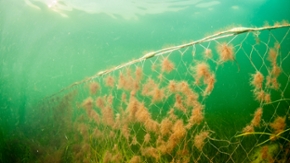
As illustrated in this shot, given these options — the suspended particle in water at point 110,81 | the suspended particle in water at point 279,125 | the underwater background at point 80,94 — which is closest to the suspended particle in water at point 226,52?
the underwater background at point 80,94

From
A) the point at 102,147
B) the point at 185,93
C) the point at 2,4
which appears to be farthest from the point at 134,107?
the point at 2,4

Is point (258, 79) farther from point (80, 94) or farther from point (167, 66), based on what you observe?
point (80, 94)

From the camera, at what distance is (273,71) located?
2701mm

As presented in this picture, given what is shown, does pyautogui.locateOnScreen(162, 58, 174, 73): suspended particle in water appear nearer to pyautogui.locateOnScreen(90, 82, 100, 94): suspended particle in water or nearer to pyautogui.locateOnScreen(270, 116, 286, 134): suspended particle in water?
pyautogui.locateOnScreen(270, 116, 286, 134): suspended particle in water

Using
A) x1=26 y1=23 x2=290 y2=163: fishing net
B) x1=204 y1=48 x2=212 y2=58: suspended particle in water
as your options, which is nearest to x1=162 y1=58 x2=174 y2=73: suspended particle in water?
x1=26 y1=23 x2=290 y2=163: fishing net

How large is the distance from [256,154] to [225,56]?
200cm

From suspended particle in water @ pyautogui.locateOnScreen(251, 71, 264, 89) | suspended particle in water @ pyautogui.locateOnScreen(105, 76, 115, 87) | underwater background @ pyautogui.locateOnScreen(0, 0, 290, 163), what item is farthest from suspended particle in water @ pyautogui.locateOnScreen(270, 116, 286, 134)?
suspended particle in water @ pyautogui.locateOnScreen(105, 76, 115, 87)

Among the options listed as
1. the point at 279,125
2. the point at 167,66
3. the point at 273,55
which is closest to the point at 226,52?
the point at 273,55

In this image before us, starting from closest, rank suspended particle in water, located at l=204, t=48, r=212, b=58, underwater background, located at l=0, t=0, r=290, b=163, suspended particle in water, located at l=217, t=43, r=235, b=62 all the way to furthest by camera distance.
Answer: suspended particle in water, located at l=217, t=43, r=235, b=62, suspended particle in water, located at l=204, t=48, r=212, b=58, underwater background, located at l=0, t=0, r=290, b=163

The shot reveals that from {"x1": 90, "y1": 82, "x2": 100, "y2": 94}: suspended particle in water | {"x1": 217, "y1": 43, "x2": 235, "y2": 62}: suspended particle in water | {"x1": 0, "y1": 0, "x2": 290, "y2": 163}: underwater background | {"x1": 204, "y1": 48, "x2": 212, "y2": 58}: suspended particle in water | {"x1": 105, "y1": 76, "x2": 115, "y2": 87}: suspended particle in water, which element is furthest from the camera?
{"x1": 90, "y1": 82, "x2": 100, "y2": 94}: suspended particle in water

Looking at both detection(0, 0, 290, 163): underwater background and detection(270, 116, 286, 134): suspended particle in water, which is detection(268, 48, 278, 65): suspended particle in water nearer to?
detection(0, 0, 290, 163): underwater background

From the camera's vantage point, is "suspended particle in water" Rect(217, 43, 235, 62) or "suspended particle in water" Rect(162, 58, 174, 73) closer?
"suspended particle in water" Rect(217, 43, 235, 62)

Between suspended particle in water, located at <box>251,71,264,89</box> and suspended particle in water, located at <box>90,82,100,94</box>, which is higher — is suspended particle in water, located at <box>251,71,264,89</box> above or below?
above

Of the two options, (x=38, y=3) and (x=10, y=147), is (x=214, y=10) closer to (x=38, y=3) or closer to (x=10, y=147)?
(x=38, y=3)
